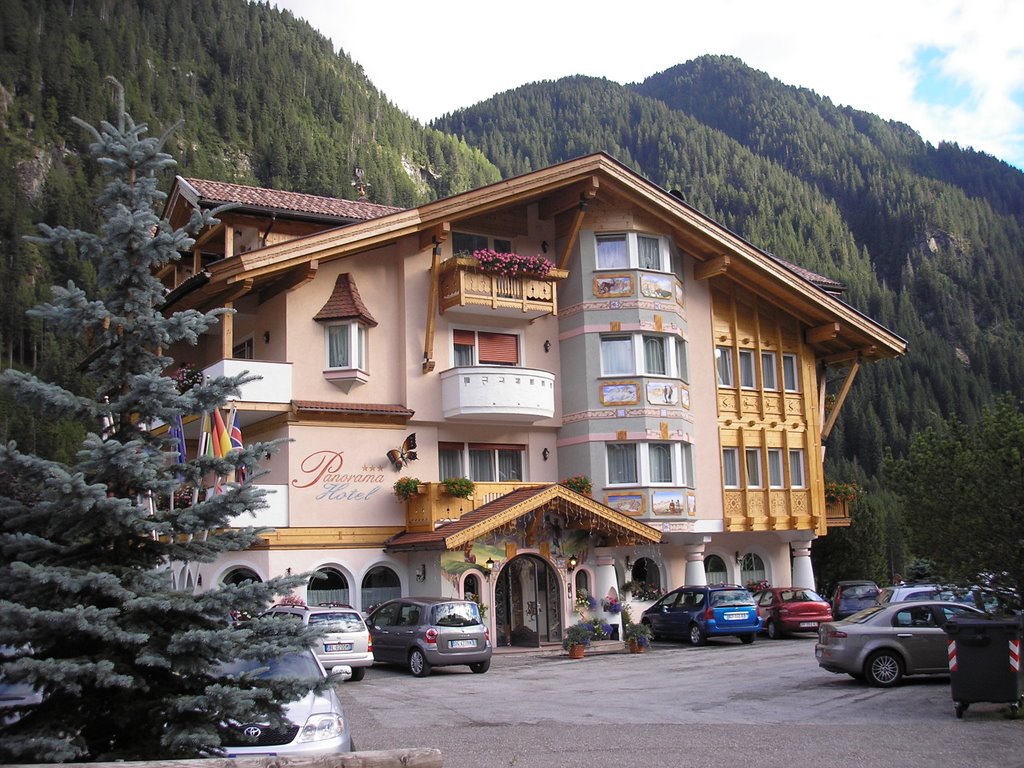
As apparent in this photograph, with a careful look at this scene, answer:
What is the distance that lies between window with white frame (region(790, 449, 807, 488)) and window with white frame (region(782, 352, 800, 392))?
7.08 ft

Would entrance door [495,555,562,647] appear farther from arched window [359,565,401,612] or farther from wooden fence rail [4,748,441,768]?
wooden fence rail [4,748,441,768]

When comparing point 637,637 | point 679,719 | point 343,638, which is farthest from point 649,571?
point 679,719

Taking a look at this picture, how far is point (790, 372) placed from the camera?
3894cm

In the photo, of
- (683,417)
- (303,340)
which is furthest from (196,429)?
(683,417)

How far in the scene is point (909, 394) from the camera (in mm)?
139000

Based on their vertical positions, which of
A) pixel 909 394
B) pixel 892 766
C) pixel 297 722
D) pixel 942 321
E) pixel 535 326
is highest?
pixel 942 321

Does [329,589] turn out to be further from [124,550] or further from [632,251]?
[124,550]

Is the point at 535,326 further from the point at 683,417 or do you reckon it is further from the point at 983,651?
the point at 983,651

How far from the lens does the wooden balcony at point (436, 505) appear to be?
29.9m

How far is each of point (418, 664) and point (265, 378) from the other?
29.7 feet

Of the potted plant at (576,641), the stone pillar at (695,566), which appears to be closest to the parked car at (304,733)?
the potted plant at (576,641)

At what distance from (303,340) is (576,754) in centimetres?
1897

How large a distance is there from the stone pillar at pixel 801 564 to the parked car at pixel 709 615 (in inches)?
326

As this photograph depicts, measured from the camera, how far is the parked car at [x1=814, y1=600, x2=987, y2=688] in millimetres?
18938
